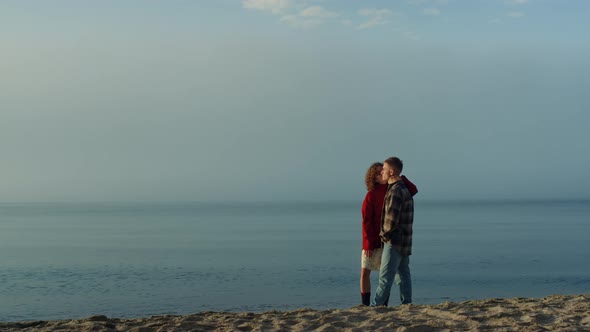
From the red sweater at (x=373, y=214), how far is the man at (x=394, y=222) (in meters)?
0.28

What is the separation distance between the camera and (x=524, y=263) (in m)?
20.2

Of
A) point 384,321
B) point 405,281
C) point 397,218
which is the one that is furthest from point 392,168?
point 384,321

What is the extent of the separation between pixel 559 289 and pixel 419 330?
935 centimetres

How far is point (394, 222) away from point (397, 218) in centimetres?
6

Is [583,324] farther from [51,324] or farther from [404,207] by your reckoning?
[51,324]

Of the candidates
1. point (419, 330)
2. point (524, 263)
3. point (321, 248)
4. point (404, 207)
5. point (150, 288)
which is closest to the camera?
point (419, 330)

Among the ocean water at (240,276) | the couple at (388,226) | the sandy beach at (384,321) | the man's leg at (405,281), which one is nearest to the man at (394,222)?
the couple at (388,226)

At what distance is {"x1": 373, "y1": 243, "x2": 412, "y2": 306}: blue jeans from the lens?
7.91 meters

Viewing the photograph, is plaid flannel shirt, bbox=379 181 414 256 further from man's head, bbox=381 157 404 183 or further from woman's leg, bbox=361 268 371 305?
woman's leg, bbox=361 268 371 305

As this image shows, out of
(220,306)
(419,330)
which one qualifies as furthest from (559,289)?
(419,330)

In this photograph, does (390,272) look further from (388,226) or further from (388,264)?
(388,226)

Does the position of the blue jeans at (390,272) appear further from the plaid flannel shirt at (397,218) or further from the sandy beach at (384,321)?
the sandy beach at (384,321)

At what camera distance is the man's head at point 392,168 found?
7738 millimetres

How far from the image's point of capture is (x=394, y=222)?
773 centimetres
